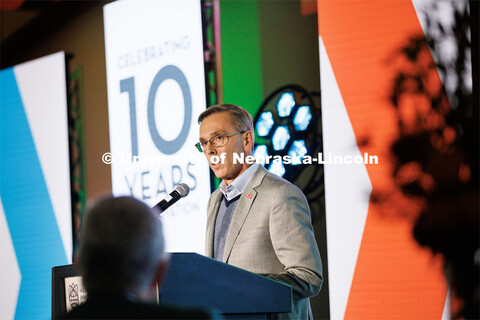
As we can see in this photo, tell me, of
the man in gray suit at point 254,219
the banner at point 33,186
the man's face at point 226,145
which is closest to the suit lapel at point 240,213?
the man in gray suit at point 254,219

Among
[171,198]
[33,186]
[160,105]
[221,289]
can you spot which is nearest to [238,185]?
[171,198]

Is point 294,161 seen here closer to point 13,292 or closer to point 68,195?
point 68,195

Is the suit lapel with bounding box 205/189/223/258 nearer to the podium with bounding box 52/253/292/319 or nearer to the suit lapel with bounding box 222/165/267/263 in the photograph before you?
the suit lapel with bounding box 222/165/267/263

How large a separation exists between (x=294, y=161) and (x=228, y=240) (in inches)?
59.9

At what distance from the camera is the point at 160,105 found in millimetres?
4371

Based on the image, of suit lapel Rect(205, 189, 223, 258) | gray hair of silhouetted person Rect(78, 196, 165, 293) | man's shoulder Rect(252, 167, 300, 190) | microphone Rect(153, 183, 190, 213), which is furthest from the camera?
suit lapel Rect(205, 189, 223, 258)

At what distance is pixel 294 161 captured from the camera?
12.8 ft

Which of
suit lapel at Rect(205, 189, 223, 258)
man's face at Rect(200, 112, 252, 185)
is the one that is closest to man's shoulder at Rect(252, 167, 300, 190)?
man's face at Rect(200, 112, 252, 185)

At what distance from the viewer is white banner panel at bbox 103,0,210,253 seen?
4.14 m

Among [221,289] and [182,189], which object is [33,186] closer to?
[182,189]

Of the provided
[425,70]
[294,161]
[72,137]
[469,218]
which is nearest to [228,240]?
[425,70]

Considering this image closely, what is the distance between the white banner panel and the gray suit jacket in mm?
1568

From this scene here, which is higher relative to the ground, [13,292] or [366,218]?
[366,218]

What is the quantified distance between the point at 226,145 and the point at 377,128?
0.90m
